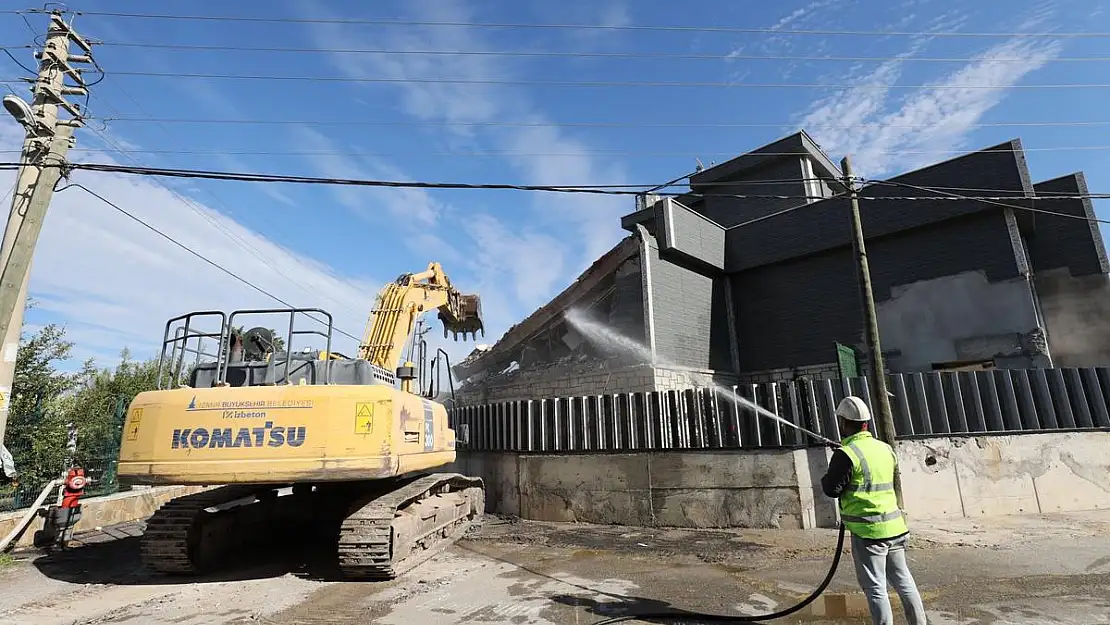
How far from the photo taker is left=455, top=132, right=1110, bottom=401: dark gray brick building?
13359 millimetres

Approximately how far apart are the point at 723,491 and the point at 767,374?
8679mm

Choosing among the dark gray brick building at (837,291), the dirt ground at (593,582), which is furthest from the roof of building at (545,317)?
the dirt ground at (593,582)

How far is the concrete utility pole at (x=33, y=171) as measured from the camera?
315 inches

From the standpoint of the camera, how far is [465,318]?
37.8 feet

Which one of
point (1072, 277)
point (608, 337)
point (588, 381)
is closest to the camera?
point (1072, 277)

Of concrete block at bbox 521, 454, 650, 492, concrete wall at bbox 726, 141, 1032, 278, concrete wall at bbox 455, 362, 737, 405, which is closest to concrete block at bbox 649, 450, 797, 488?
concrete block at bbox 521, 454, 650, 492

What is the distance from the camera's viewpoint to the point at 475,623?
489 cm

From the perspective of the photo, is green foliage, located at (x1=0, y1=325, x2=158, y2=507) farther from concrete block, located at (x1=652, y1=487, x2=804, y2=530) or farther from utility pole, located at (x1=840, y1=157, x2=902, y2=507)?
utility pole, located at (x1=840, y1=157, x2=902, y2=507)

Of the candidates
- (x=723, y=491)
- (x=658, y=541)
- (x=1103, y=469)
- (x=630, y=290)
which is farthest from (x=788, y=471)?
(x=630, y=290)

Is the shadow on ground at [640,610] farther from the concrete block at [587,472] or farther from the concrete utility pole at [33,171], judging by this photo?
the concrete utility pole at [33,171]

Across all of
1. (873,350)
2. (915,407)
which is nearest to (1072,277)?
(915,407)

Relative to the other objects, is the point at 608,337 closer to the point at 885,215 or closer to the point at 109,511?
the point at 885,215

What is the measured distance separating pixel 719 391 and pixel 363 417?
6.28m

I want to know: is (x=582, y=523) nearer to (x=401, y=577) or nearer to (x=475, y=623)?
(x=401, y=577)
